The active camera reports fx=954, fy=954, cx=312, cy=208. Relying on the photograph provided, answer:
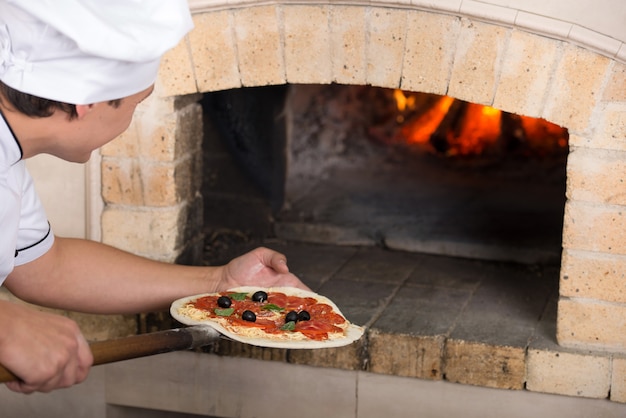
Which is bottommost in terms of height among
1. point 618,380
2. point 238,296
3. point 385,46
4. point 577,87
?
point 618,380

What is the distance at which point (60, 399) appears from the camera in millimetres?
3270

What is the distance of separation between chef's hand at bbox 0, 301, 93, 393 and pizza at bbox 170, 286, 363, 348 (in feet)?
1.71

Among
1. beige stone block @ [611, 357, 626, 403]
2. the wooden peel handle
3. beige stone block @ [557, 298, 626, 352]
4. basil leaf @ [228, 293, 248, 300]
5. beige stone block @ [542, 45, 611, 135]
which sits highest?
beige stone block @ [542, 45, 611, 135]

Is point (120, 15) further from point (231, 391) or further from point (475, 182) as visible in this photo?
point (475, 182)

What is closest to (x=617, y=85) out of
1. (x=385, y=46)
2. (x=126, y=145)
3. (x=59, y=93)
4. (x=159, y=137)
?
(x=385, y=46)

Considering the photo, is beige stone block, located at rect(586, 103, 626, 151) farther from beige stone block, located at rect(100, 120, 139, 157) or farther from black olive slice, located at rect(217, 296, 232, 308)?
beige stone block, located at rect(100, 120, 139, 157)

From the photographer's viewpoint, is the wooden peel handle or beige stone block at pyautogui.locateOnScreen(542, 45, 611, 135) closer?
the wooden peel handle

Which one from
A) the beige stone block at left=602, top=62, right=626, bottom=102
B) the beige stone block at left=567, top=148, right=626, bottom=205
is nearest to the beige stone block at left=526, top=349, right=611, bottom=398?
the beige stone block at left=567, top=148, right=626, bottom=205

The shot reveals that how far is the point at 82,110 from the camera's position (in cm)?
185

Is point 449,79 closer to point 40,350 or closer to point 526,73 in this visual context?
point 526,73

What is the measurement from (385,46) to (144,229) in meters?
0.98

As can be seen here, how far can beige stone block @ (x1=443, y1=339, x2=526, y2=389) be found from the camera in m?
2.84

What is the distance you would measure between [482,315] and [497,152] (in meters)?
1.44

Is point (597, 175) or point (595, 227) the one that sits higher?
point (597, 175)
